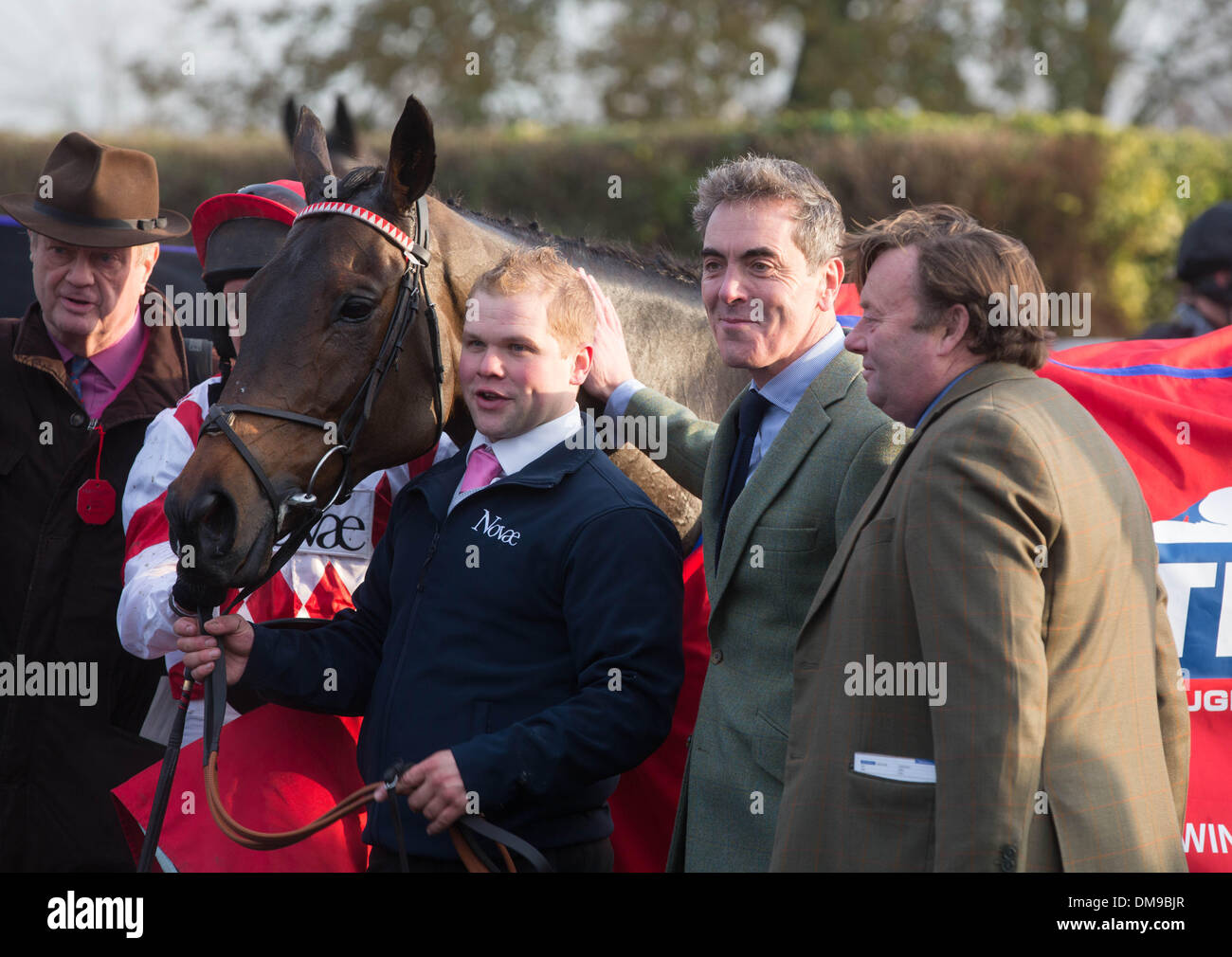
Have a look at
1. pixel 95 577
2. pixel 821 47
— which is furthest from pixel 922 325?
pixel 821 47

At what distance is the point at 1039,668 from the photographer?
192 cm

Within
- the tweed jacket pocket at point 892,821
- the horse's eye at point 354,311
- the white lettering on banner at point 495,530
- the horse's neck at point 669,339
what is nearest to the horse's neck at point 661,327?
the horse's neck at point 669,339

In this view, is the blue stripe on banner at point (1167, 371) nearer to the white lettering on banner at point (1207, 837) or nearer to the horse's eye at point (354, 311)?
the white lettering on banner at point (1207, 837)

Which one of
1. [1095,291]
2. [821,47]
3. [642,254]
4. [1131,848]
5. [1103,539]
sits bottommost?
[1131,848]

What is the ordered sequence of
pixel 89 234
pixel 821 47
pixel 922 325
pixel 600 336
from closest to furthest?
pixel 922 325 → pixel 600 336 → pixel 89 234 → pixel 821 47

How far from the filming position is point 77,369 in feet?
12.5

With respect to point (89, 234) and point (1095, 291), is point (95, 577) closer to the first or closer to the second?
point (89, 234)

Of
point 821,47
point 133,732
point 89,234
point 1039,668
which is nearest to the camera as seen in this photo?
point 1039,668

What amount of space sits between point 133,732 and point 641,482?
1755mm

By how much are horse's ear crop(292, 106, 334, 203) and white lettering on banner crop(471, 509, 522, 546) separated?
99cm

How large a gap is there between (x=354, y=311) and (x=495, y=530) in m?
0.64

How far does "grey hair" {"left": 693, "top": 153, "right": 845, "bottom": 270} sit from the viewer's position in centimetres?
254

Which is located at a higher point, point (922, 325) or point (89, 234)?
point (89, 234)

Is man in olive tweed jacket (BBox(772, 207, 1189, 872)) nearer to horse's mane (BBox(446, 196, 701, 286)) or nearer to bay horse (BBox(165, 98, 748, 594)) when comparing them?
bay horse (BBox(165, 98, 748, 594))
